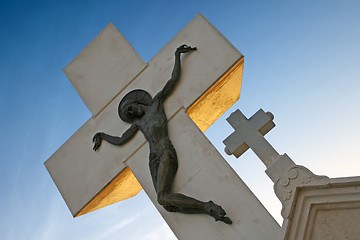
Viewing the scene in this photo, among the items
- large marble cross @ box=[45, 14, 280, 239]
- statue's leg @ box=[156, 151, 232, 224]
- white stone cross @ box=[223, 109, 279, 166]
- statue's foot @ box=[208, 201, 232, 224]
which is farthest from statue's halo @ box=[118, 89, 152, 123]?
statue's foot @ box=[208, 201, 232, 224]

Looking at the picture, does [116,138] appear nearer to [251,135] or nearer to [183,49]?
[183,49]

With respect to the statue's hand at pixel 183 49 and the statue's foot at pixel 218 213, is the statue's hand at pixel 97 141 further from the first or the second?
the statue's foot at pixel 218 213

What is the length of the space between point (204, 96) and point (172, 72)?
23.5 inches

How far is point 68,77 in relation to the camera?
6.11 metres

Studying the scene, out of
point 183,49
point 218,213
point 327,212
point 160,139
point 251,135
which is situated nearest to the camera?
point 327,212

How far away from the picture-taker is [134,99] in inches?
207

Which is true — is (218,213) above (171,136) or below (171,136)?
below

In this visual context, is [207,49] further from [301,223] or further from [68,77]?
[301,223]

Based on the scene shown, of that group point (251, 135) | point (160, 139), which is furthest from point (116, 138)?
point (251, 135)

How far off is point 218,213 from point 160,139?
1319 mm

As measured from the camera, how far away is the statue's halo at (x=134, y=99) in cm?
520

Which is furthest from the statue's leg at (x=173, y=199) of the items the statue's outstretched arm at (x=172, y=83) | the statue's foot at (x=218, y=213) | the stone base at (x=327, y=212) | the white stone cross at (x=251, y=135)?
the stone base at (x=327, y=212)

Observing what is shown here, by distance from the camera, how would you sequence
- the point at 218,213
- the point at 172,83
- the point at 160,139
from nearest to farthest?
the point at 218,213
the point at 160,139
the point at 172,83

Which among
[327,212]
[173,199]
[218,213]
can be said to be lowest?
[327,212]
